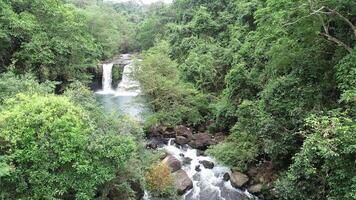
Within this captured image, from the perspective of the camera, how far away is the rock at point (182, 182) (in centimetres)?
1458

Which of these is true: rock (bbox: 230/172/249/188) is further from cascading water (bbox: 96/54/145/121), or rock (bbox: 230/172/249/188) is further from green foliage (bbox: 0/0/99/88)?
green foliage (bbox: 0/0/99/88)

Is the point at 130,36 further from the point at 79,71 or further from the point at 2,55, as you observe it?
the point at 2,55

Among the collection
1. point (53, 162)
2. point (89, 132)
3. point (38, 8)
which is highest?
point (38, 8)

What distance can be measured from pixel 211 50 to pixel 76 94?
15.8 metres

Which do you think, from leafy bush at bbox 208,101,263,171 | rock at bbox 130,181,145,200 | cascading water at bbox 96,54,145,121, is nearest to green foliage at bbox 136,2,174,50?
cascading water at bbox 96,54,145,121

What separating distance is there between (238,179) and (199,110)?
8.30 m

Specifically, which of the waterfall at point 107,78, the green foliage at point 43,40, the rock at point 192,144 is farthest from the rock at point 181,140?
the waterfall at point 107,78

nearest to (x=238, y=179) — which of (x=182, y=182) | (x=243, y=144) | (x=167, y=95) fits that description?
(x=243, y=144)

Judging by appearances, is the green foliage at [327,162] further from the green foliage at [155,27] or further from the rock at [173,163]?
the green foliage at [155,27]

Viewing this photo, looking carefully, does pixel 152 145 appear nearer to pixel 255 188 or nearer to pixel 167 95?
pixel 167 95

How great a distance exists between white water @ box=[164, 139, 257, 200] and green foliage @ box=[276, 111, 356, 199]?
12.0ft

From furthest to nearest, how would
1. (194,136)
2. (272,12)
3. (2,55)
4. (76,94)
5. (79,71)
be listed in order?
(79,71) < (2,55) < (194,136) < (272,12) < (76,94)

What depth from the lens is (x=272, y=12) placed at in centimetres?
1405

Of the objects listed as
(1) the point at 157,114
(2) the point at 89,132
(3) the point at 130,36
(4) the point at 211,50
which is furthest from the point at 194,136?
(3) the point at 130,36
